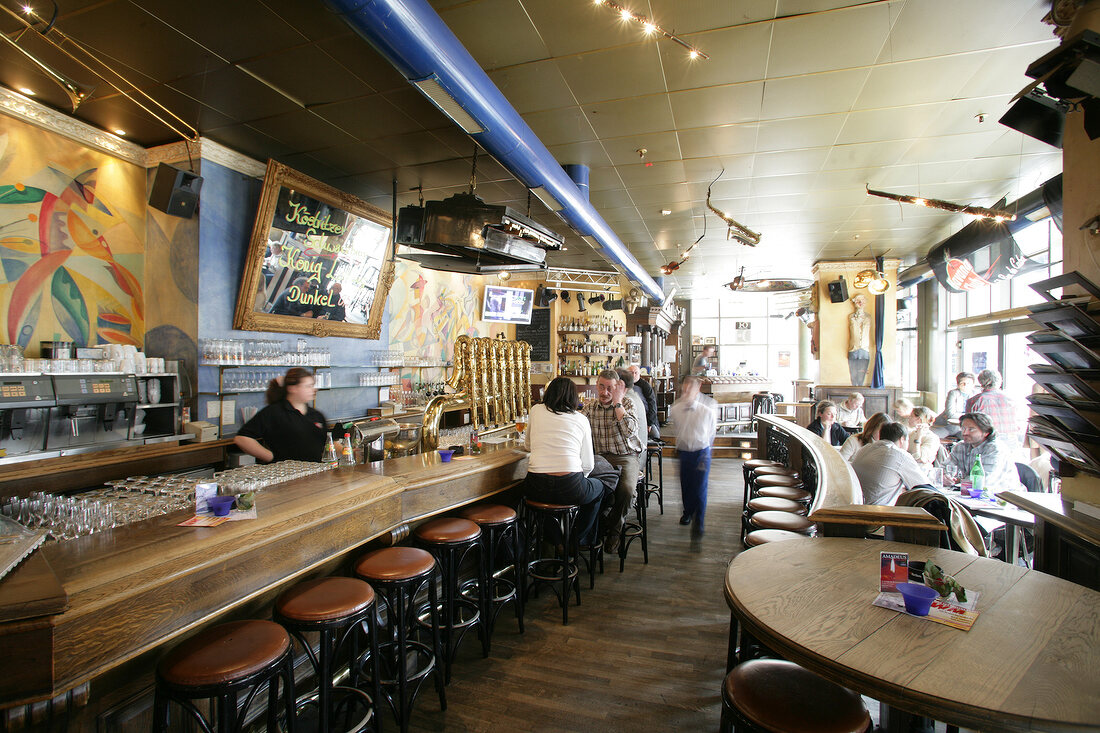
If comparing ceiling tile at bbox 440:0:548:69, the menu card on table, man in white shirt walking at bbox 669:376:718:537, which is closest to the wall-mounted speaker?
man in white shirt walking at bbox 669:376:718:537

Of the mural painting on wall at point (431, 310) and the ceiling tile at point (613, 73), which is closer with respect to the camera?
the ceiling tile at point (613, 73)

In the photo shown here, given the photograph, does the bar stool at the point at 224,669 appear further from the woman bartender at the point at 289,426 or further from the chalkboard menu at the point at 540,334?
the chalkboard menu at the point at 540,334

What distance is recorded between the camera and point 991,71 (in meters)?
3.67

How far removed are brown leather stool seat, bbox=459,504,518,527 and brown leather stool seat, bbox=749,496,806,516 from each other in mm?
1837

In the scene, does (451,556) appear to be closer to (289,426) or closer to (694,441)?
(289,426)

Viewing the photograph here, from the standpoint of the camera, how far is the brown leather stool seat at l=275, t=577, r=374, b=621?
6.21ft

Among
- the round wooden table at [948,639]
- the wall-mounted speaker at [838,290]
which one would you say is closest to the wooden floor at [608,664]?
the round wooden table at [948,639]

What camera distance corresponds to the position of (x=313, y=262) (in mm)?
5379

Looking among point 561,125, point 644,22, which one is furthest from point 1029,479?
point 561,125

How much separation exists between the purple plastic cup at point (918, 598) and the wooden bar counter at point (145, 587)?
223cm

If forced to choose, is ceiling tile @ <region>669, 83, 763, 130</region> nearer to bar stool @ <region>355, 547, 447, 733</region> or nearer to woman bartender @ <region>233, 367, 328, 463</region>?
woman bartender @ <region>233, 367, 328, 463</region>

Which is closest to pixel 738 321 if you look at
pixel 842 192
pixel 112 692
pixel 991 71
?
pixel 842 192

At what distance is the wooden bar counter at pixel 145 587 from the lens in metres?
1.33

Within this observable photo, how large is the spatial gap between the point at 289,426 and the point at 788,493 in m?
3.88
